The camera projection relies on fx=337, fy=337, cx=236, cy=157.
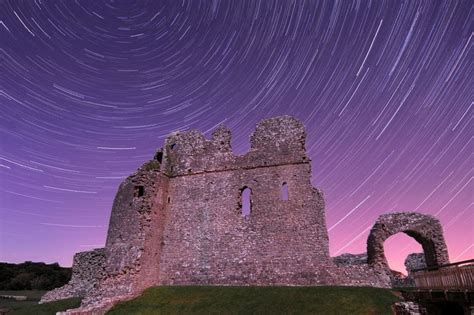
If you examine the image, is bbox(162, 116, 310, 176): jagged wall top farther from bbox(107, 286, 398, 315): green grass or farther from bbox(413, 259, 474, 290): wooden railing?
bbox(413, 259, 474, 290): wooden railing

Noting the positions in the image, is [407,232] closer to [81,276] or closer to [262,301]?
[262,301]

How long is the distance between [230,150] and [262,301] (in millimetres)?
8580

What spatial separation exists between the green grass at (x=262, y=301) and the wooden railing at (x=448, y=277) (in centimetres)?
147

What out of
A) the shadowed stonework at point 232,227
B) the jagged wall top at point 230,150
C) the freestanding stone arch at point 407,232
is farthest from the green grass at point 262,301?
the jagged wall top at point 230,150

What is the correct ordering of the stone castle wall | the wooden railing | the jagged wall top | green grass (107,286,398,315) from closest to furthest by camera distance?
1. the wooden railing
2. green grass (107,286,398,315)
3. the jagged wall top
4. the stone castle wall

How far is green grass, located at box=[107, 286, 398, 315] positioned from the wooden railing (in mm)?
1466

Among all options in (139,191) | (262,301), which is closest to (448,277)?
(262,301)

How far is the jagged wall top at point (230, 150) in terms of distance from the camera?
18.2m

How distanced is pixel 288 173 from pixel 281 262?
449 centimetres

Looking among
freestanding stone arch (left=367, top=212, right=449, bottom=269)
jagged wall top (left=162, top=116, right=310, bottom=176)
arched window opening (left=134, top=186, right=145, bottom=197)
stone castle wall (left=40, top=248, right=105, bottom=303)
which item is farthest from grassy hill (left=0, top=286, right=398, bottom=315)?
jagged wall top (left=162, top=116, right=310, bottom=176)

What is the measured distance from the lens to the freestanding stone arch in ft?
56.6

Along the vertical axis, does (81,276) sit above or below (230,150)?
below

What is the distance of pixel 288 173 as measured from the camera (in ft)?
58.0

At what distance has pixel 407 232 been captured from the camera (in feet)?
59.5
